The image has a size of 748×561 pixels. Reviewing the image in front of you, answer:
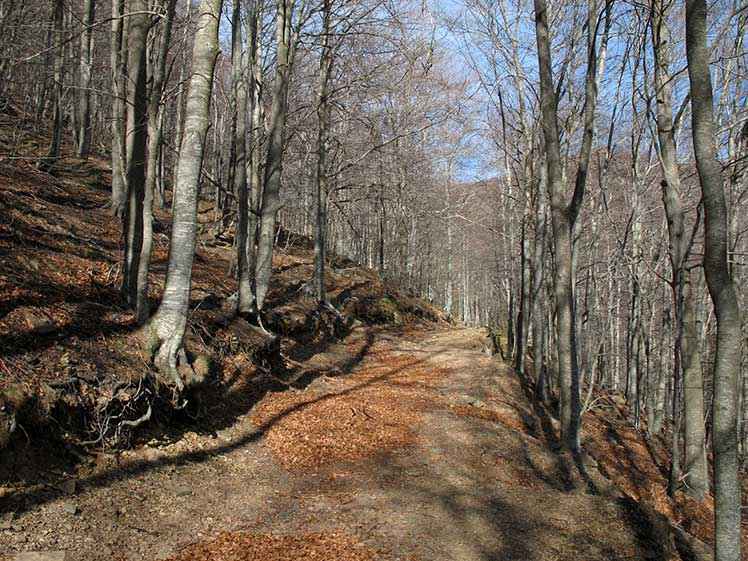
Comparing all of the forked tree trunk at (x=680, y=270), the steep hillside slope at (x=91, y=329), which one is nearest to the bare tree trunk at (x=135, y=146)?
the steep hillside slope at (x=91, y=329)

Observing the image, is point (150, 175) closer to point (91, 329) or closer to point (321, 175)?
point (91, 329)

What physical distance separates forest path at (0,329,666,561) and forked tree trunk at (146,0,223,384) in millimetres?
1112

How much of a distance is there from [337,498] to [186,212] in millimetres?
3852

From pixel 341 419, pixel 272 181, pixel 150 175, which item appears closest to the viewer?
pixel 150 175

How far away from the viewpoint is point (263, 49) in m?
15.2

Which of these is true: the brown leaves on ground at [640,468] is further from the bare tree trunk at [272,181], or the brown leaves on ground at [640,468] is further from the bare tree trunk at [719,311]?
the bare tree trunk at [272,181]

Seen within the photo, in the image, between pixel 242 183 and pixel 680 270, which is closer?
pixel 680 270

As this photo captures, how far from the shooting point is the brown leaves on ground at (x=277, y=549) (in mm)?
4398

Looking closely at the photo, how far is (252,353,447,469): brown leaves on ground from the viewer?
7152 millimetres

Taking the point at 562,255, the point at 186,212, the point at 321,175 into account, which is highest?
the point at 321,175

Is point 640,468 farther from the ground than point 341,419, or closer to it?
closer to it

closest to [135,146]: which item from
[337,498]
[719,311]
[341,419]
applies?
[341,419]

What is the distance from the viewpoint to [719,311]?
153 inches

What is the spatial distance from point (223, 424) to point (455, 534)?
345 centimetres
